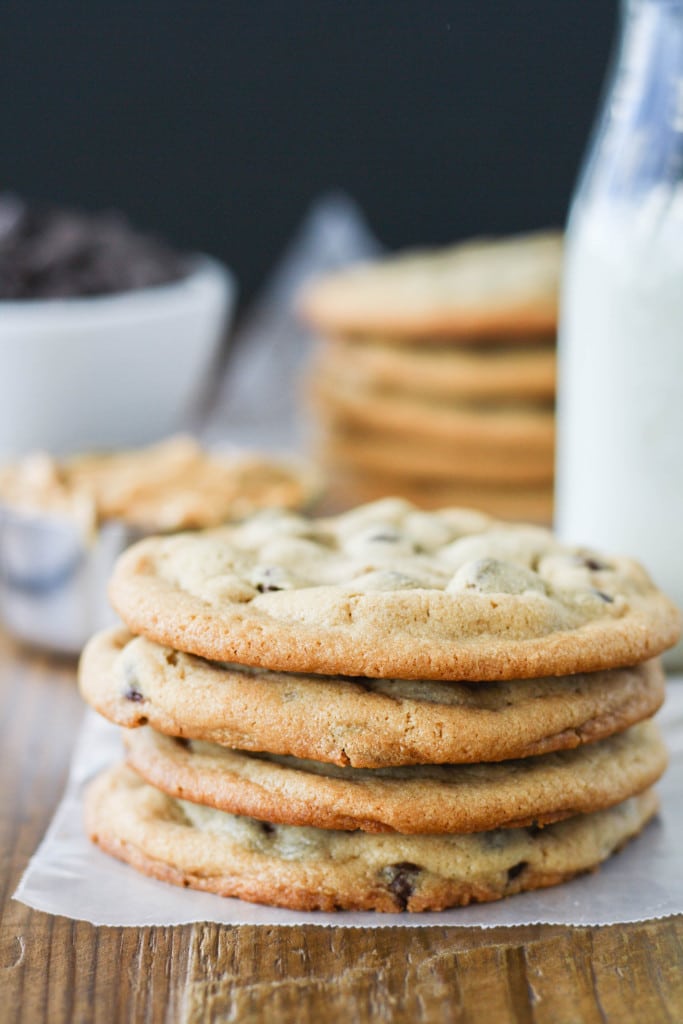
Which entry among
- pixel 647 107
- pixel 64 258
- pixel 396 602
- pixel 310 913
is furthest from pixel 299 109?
pixel 310 913

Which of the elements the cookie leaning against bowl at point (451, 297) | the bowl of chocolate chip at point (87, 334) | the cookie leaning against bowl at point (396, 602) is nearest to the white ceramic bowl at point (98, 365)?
the bowl of chocolate chip at point (87, 334)

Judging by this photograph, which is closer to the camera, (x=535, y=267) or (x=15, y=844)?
(x=15, y=844)

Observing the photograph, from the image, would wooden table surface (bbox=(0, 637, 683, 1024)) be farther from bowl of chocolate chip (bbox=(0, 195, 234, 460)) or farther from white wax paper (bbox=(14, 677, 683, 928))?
bowl of chocolate chip (bbox=(0, 195, 234, 460))

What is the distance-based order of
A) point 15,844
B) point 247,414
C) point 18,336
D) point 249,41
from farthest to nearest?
point 249,41 → point 247,414 → point 18,336 → point 15,844

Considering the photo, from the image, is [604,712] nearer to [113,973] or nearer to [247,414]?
[113,973]

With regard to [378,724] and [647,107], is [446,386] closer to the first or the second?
[647,107]

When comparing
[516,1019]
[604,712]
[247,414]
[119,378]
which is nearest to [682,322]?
[604,712]

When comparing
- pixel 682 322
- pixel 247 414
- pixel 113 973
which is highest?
pixel 682 322
